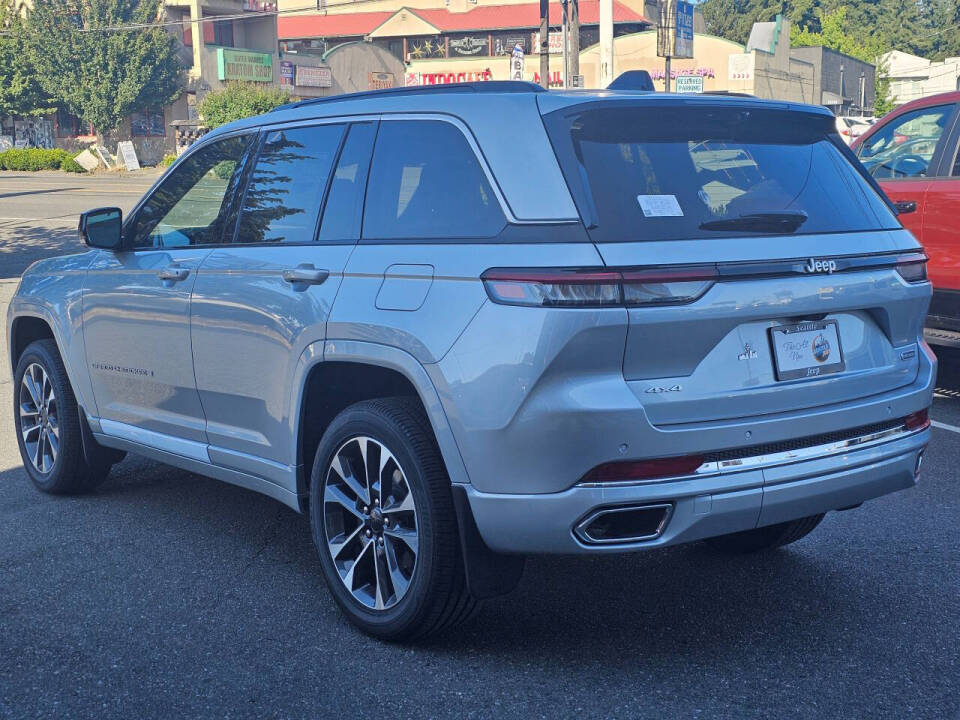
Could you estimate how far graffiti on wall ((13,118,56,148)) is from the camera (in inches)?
2398

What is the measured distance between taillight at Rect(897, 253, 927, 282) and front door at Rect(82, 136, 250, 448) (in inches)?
106

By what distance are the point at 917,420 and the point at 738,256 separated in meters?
1.07

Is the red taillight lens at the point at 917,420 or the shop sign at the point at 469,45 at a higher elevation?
the shop sign at the point at 469,45

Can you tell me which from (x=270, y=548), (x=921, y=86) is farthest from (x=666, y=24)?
(x=921, y=86)

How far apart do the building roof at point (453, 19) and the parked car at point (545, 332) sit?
6260 cm

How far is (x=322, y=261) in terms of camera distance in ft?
14.0

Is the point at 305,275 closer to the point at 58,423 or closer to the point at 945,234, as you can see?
the point at 58,423

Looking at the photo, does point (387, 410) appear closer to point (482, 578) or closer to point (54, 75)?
point (482, 578)

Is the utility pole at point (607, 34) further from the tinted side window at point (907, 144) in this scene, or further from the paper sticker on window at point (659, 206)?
the paper sticker on window at point (659, 206)

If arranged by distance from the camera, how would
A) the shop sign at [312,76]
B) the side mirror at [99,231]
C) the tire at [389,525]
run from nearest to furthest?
1. the tire at [389,525]
2. the side mirror at [99,231]
3. the shop sign at [312,76]

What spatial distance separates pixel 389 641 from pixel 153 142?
59.0 m

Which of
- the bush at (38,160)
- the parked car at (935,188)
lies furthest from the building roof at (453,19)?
the parked car at (935,188)

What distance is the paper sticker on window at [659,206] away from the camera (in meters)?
3.60

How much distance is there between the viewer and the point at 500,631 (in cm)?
418
